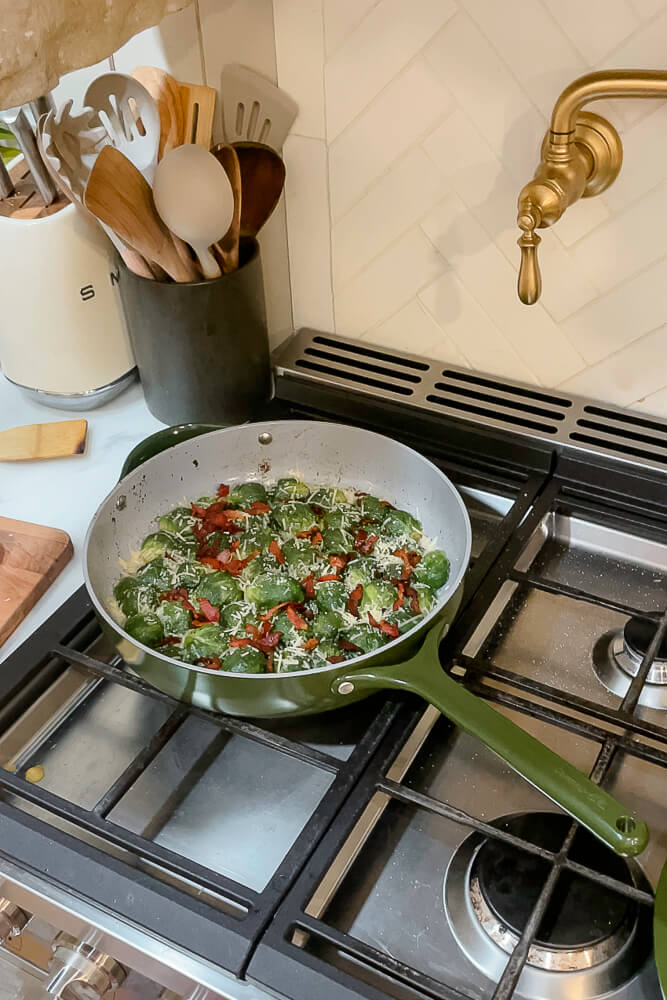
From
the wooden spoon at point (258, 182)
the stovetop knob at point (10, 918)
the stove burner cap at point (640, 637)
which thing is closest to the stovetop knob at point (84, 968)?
the stovetop knob at point (10, 918)

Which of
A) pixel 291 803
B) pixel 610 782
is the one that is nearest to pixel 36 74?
pixel 291 803

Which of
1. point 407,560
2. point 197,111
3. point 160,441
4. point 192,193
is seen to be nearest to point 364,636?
point 407,560

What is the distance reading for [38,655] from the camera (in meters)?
0.91

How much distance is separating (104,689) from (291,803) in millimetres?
227

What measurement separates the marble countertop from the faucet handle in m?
0.51

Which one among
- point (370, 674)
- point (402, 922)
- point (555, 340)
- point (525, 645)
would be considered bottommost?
point (402, 922)

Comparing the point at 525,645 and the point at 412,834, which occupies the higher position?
the point at 525,645

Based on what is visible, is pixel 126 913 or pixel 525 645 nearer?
pixel 126 913

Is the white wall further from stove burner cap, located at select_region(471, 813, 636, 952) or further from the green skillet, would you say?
stove burner cap, located at select_region(471, 813, 636, 952)

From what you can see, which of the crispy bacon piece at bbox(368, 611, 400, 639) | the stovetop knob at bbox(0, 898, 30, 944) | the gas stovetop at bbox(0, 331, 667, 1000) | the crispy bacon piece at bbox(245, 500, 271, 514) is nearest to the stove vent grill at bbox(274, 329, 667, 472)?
the gas stovetop at bbox(0, 331, 667, 1000)

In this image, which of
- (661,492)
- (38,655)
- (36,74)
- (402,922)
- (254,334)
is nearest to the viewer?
(36,74)

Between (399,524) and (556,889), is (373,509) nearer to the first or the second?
(399,524)

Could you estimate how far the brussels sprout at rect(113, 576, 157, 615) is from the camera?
0.90 metres

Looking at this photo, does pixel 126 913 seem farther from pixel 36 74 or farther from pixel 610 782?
pixel 36 74
